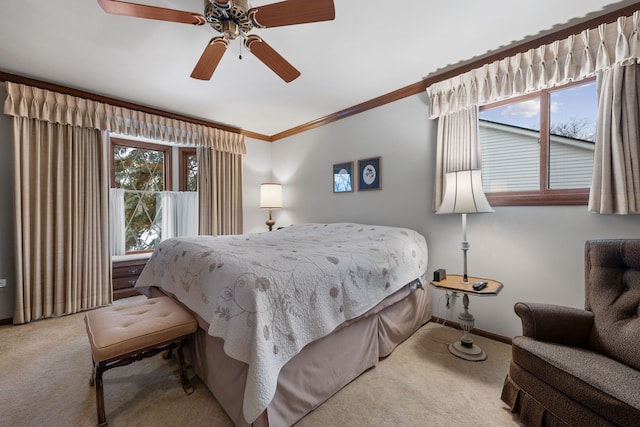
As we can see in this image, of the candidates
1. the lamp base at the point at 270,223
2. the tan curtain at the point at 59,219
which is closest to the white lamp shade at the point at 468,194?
the lamp base at the point at 270,223

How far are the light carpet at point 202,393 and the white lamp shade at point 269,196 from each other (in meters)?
2.49

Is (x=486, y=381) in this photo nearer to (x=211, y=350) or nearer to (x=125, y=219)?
(x=211, y=350)

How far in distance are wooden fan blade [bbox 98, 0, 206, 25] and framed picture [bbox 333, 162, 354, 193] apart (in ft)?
7.29

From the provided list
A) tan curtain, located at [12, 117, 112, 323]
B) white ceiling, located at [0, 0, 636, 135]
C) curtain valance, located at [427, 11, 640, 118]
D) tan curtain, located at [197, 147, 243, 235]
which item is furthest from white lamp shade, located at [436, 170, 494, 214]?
tan curtain, located at [12, 117, 112, 323]

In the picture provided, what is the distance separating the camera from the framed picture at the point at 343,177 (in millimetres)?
3345

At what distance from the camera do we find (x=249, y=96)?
9.78 ft

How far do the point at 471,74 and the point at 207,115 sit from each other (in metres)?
3.16

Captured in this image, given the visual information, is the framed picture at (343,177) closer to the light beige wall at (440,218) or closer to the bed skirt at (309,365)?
the light beige wall at (440,218)

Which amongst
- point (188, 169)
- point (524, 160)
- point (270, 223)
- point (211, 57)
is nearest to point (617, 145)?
point (524, 160)

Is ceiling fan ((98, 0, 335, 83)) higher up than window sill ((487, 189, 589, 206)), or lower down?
higher up

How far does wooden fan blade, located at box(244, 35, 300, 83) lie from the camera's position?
159 cm

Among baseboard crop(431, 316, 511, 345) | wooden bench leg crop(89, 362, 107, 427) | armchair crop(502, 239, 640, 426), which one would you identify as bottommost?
baseboard crop(431, 316, 511, 345)

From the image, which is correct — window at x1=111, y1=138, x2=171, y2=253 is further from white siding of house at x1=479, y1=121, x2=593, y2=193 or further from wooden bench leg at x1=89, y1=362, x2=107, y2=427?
white siding of house at x1=479, y1=121, x2=593, y2=193

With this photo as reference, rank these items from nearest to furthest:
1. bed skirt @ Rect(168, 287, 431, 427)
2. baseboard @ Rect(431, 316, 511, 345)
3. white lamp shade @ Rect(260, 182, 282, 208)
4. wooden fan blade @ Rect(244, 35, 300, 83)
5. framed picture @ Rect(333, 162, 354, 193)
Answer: bed skirt @ Rect(168, 287, 431, 427) < wooden fan blade @ Rect(244, 35, 300, 83) < baseboard @ Rect(431, 316, 511, 345) < framed picture @ Rect(333, 162, 354, 193) < white lamp shade @ Rect(260, 182, 282, 208)
